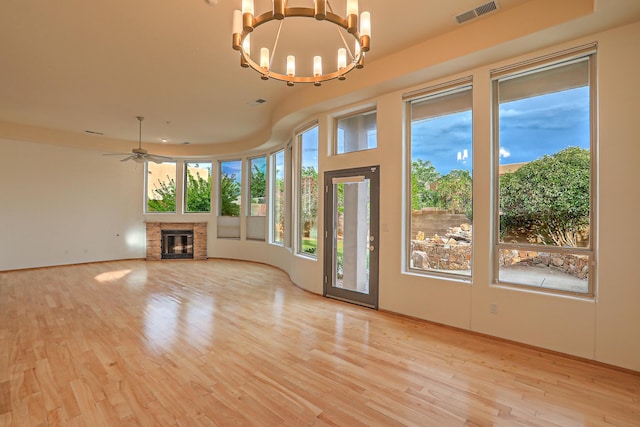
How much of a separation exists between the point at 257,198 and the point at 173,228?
2.82 m

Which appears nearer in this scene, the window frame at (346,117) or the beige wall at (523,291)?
the beige wall at (523,291)

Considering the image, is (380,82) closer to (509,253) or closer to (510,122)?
(510,122)

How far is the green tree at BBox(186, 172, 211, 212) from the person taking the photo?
31.7 ft

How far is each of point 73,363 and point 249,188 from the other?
670 cm

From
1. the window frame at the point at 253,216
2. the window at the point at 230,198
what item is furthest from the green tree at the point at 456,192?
the window at the point at 230,198

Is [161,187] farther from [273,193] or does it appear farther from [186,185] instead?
[273,193]

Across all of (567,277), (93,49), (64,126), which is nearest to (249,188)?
(64,126)

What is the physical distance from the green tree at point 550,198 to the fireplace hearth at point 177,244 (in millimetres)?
8549

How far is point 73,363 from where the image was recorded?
111 inches

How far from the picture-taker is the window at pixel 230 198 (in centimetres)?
938

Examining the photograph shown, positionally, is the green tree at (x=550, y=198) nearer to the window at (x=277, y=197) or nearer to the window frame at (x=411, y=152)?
the window frame at (x=411, y=152)

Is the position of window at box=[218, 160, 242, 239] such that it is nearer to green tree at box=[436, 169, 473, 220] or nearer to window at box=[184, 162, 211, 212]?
window at box=[184, 162, 211, 212]

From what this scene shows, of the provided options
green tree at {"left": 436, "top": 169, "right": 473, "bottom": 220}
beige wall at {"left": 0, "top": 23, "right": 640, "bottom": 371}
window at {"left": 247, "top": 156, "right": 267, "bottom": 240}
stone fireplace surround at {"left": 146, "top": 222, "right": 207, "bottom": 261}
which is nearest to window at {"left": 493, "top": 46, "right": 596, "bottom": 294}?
beige wall at {"left": 0, "top": 23, "right": 640, "bottom": 371}

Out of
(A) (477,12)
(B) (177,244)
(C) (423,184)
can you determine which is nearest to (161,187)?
(B) (177,244)
